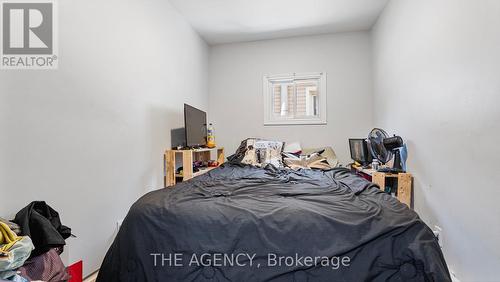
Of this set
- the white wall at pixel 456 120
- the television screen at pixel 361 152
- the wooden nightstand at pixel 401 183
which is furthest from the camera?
the television screen at pixel 361 152

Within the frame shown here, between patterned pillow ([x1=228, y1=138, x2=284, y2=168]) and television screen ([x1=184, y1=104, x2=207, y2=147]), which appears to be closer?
television screen ([x1=184, y1=104, x2=207, y2=147])

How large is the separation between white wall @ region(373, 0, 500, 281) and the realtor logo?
2514mm

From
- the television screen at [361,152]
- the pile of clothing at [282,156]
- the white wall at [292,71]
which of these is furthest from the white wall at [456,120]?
the white wall at [292,71]

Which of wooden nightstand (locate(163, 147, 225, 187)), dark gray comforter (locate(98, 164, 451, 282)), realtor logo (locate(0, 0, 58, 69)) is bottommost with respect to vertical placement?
dark gray comforter (locate(98, 164, 451, 282))

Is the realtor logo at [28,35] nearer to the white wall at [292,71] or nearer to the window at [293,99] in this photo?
the white wall at [292,71]

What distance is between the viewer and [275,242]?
121 centimetres

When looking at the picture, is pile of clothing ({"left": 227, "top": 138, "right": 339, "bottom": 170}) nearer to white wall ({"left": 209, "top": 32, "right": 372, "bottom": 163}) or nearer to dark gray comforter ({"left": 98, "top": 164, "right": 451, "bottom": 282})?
white wall ({"left": 209, "top": 32, "right": 372, "bottom": 163})

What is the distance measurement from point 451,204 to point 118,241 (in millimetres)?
2182

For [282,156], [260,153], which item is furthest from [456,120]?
[260,153]

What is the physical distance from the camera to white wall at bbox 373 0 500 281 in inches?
50.5

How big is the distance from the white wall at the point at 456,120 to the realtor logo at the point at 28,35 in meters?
2.51

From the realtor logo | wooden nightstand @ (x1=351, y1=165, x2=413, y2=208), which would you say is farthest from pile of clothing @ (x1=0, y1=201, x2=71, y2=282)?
wooden nightstand @ (x1=351, y1=165, x2=413, y2=208)

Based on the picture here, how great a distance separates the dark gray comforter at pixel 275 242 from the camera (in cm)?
112

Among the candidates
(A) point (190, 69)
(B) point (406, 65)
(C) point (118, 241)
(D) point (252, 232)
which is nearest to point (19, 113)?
(C) point (118, 241)
